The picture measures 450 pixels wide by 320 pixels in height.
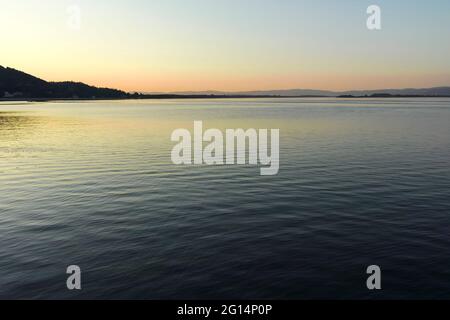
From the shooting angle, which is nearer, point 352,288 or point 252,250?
point 352,288

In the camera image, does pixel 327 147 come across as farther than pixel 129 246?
Yes

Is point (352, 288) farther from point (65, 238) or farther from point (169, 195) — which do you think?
point (169, 195)

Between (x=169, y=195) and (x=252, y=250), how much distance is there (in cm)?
1267

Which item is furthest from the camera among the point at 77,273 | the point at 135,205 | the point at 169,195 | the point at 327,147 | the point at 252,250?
the point at 327,147

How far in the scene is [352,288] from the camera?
1592 centimetres

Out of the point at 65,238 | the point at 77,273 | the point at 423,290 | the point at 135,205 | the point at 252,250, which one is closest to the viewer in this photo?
the point at 423,290

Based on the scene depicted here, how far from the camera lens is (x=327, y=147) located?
58906mm
